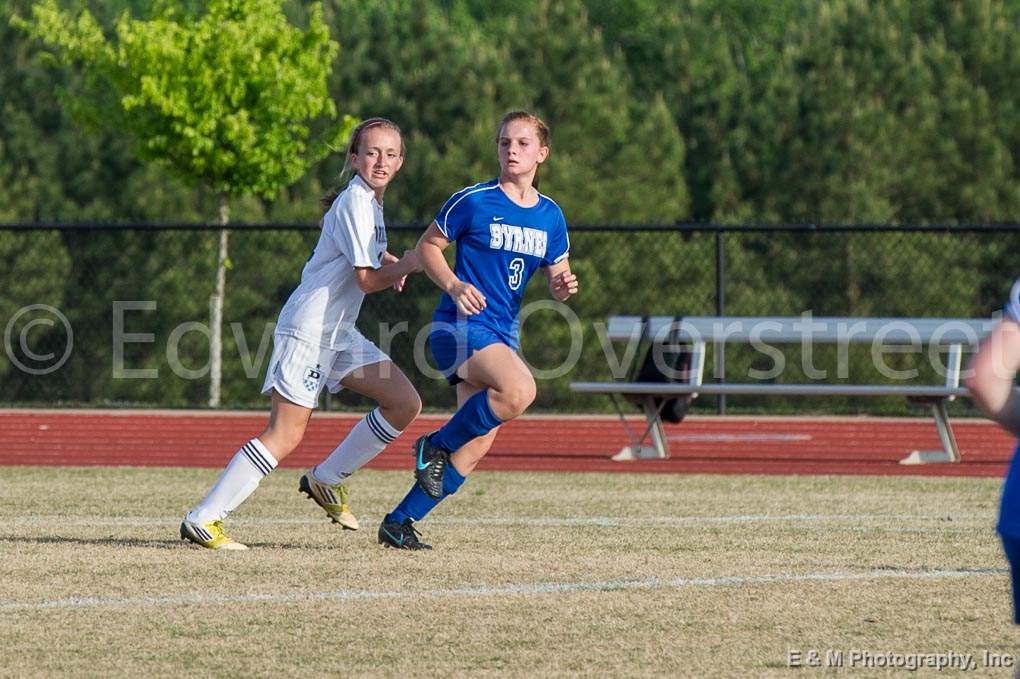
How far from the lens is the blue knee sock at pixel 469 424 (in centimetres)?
680

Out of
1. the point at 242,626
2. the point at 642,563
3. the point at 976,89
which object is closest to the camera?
the point at 242,626

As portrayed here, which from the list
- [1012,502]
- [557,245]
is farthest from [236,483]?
[1012,502]

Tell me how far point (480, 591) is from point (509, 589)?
117mm

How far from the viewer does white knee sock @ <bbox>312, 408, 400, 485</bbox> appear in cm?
741

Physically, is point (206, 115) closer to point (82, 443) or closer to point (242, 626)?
point (82, 443)

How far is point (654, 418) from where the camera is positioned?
12.9 metres

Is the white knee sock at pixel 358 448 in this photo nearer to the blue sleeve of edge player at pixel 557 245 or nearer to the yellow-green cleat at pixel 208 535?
the yellow-green cleat at pixel 208 535

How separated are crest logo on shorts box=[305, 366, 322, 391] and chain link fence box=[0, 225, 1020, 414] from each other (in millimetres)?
14791

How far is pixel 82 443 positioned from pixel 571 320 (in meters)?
10.6

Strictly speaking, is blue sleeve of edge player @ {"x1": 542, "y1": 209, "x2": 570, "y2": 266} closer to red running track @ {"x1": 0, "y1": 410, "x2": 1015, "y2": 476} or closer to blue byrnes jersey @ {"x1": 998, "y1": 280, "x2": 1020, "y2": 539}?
blue byrnes jersey @ {"x1": 998, "y1": 280, "x2": 1020, "y2": 539}

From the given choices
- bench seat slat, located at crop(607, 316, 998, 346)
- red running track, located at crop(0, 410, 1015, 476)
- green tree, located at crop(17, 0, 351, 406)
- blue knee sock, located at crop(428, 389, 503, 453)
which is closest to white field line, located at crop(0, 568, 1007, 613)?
blue knee sock, located at crop(428, 389, 503, 453)

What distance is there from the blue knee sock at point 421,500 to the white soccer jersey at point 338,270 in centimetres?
77

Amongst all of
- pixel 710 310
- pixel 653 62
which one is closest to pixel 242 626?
pixel 710 310

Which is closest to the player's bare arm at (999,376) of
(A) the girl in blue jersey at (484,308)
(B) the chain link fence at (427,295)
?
(A) the girl in blue jersey at (484,308)
